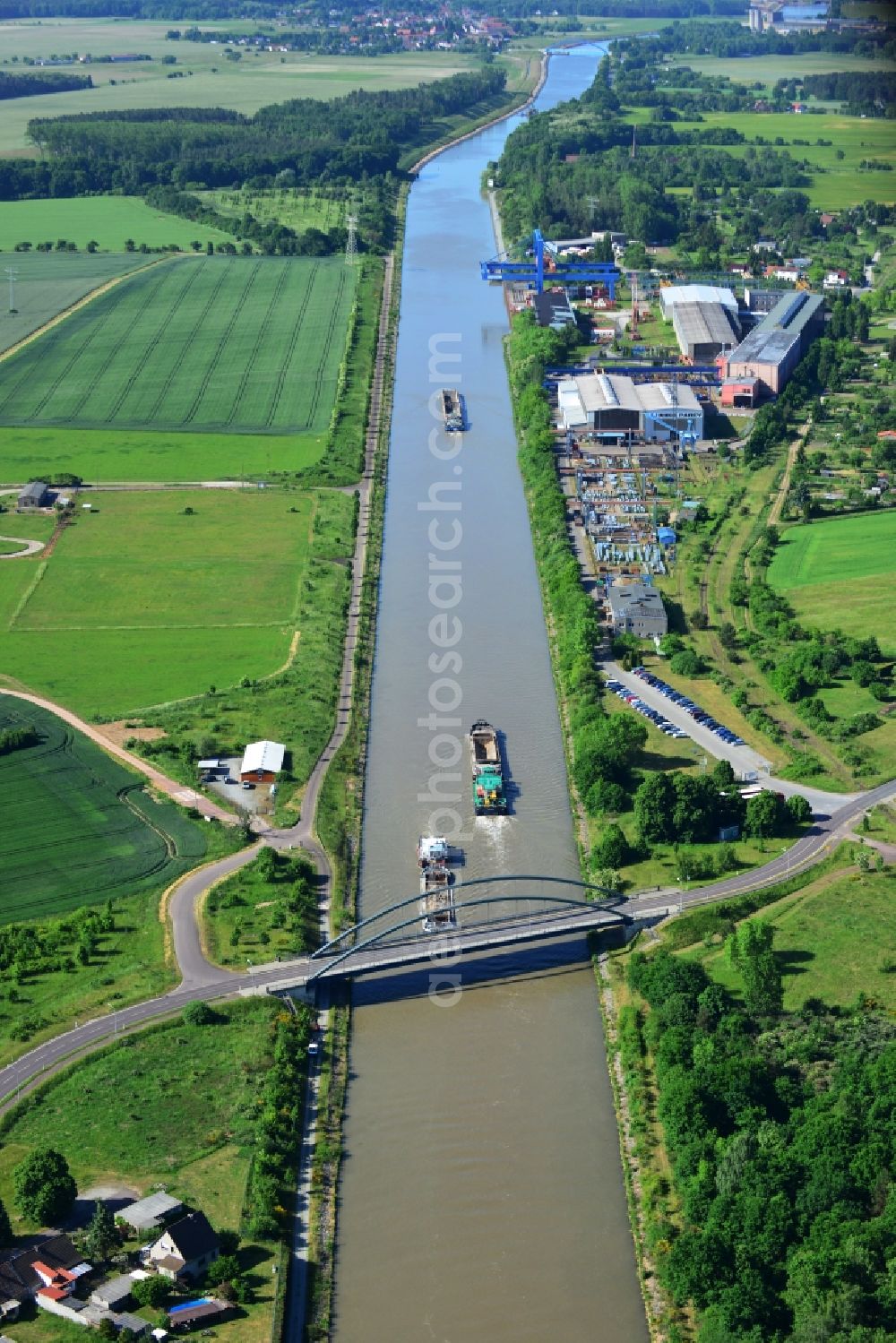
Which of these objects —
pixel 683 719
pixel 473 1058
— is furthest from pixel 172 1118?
pixel 683 719

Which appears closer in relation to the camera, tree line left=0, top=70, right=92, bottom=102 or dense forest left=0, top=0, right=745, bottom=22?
tree line left=0, top=70, right=92, bottom=102

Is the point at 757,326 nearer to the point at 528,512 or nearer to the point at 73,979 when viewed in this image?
the point at 528,512

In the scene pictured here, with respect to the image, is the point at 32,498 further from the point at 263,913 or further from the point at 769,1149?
the point at 769,1149

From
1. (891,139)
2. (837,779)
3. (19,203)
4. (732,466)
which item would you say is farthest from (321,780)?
(891,139)

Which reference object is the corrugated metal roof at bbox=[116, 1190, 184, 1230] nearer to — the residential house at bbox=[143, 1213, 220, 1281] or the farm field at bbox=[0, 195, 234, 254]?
the residential house at bbox=[143, 1213, 220, 1281]

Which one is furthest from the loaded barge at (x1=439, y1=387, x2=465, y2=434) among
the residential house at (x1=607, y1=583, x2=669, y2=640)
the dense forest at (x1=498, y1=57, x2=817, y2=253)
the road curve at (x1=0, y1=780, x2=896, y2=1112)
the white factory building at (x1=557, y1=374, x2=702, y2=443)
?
the road curve at (x1=0, y1=780, x2=896, y2=1112)

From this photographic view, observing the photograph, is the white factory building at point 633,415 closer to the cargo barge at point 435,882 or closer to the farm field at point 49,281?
the farm field at point 49,281

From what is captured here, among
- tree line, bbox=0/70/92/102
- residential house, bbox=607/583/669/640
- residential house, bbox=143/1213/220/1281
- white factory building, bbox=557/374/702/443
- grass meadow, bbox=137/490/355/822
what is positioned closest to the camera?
residential house, bbox=143/1213/220/1281
